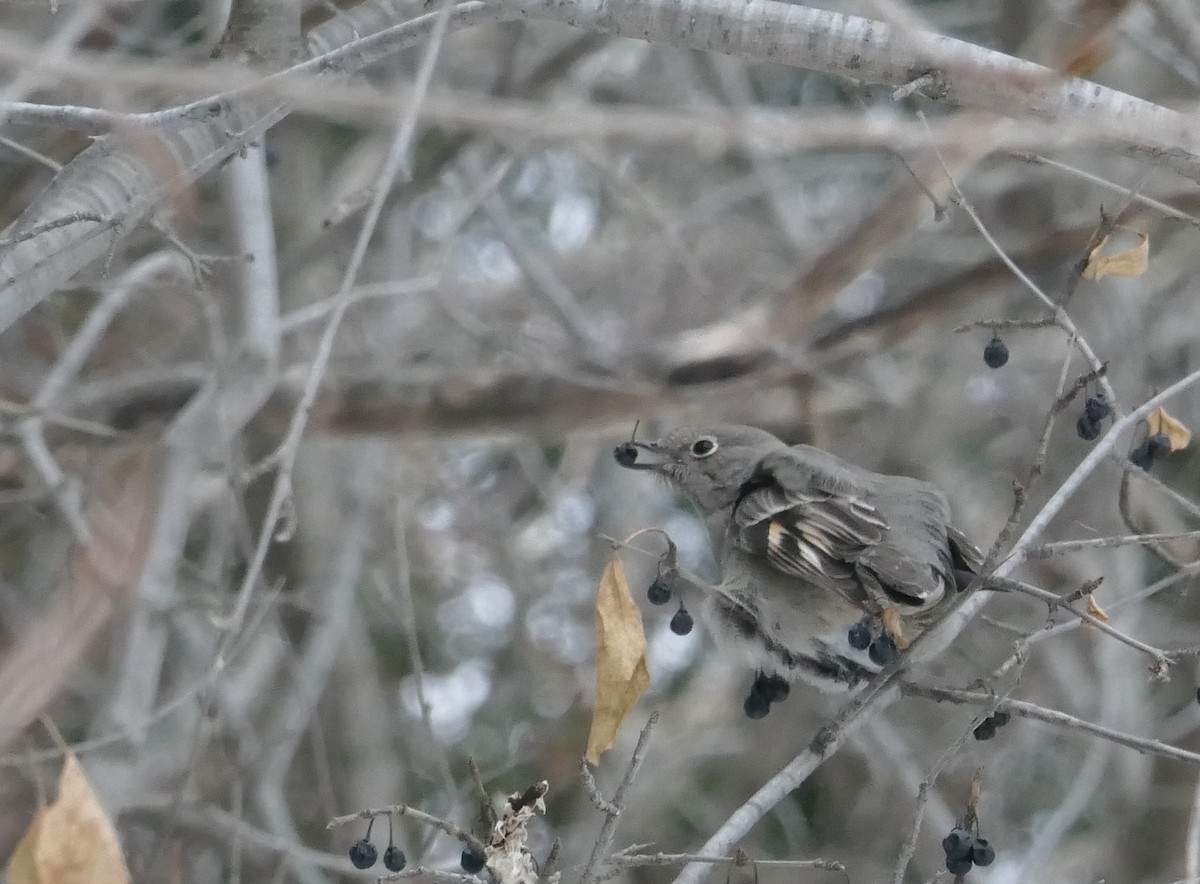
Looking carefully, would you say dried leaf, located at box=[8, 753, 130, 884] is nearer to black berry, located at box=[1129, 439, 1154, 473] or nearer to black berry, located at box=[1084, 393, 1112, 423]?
black berry, located at box=[1084, 393, 1112, 423]

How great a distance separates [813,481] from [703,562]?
2696mm

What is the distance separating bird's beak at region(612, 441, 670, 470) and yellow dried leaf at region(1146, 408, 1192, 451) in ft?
4.92

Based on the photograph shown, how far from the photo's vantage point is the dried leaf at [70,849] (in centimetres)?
307

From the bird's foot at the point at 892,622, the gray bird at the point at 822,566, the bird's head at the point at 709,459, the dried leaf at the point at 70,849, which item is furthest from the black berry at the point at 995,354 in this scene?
the dried leaf at the point at 70,849

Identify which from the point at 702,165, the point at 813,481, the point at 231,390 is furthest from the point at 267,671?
the point at 702,165

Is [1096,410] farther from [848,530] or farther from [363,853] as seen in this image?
[363,853]

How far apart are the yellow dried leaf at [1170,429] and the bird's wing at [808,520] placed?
775mm

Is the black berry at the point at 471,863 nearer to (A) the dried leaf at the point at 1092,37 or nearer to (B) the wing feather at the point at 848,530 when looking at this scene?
(B) the wing feather at the point at 848,530

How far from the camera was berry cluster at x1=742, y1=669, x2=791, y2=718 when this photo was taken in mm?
4199

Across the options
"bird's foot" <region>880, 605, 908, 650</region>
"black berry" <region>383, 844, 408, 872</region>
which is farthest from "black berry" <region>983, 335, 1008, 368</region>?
"black berry" <region>383, 844, 408, 872</region>

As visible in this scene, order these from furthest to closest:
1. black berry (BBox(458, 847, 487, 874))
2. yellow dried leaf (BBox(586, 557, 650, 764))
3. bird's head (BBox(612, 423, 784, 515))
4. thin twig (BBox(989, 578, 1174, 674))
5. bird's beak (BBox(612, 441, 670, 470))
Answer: bird's head (BBox(612, 423, 784, 515)) < bird's beak (BBox(612, 441, 670, 470)) < yellow dried leaf (BBox(586, 557, 650, 764)) < black berry (BBox(458, 847, 487, 874)) < thin twig (BBox(989, 578, 1174, 674))

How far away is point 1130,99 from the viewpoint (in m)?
3.08

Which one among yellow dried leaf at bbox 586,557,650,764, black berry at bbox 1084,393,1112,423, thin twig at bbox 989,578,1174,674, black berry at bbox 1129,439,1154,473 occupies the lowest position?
yellow dried leaf at bbox 586,557,650,764

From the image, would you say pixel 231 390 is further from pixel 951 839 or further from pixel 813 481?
pixel 951 839
